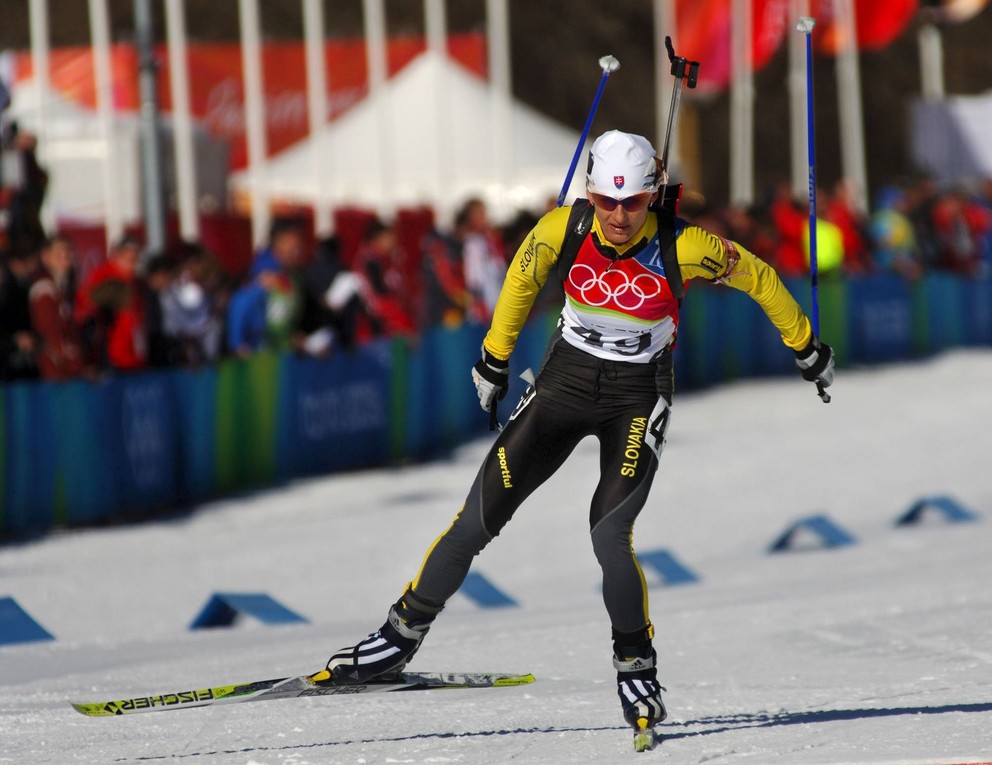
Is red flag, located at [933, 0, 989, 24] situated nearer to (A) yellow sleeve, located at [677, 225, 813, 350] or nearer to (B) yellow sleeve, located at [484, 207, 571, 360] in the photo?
(A) yellow sleeve, located at [677, 225, 813, 350]

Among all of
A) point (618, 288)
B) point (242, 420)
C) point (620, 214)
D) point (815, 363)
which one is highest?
point (620, 214)

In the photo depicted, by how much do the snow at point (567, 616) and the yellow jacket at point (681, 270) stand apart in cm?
137

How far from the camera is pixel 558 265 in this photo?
6074 millimetres

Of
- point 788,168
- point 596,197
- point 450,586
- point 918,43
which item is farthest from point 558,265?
point 918,43

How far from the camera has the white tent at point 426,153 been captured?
26250 millimetres

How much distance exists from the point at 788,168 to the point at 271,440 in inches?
1854

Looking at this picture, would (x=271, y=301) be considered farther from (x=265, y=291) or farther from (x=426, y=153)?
(x=426, y=153)

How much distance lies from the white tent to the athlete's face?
63.7 ft

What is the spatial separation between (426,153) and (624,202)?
2221 centimetres

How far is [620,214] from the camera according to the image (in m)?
5.86

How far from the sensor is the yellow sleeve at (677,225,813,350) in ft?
19.6

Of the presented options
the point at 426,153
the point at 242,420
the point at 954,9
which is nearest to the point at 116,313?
the point at 242,420

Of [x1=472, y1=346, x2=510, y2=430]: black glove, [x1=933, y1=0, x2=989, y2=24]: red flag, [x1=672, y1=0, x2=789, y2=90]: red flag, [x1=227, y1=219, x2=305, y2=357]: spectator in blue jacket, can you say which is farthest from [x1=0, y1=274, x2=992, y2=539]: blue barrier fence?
[x1=933, y1=0, x2=989, y2=24]: red flag

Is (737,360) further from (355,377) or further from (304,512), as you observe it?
(304,512)
